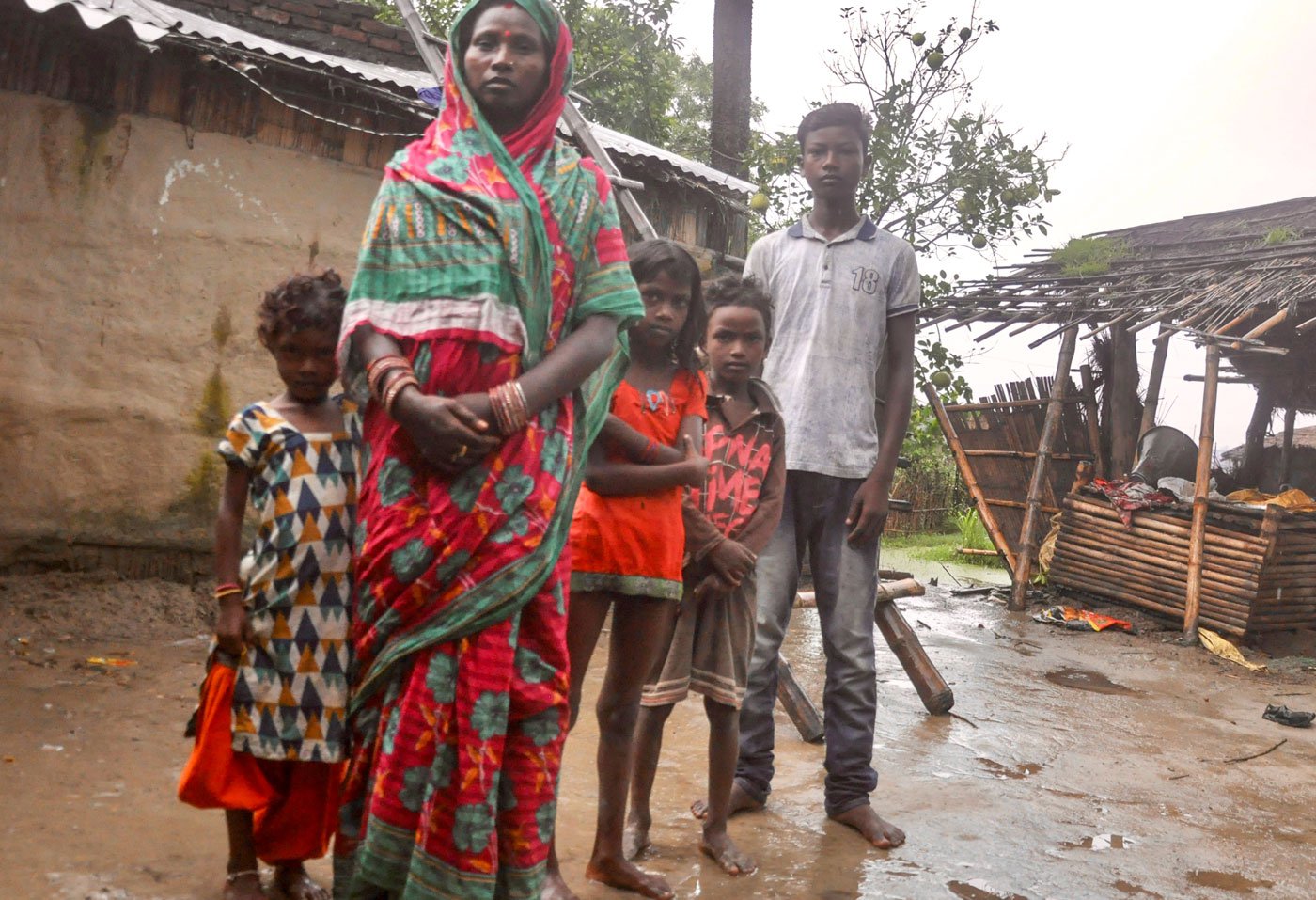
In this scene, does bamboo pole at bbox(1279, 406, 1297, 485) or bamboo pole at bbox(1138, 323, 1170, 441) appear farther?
bamboo pole at bbox(1279, 406, 1297, 485)

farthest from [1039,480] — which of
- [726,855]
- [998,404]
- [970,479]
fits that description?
[726,855]

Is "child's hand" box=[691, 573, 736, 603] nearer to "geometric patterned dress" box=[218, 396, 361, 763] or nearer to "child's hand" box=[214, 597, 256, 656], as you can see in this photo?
"geometric patterned dress" box=[218, 396, 361, 763]

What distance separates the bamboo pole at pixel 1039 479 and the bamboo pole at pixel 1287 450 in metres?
3.08

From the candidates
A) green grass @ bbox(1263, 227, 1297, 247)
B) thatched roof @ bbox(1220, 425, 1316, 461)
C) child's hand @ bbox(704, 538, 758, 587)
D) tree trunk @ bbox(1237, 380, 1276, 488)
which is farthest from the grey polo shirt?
thatched roof @ bbox(1220, 425, 1316, 461)

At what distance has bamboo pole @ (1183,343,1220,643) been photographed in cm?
824

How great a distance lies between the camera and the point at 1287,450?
38.6ft

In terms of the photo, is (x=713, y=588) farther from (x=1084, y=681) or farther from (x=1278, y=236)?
(x=1278, y=236)

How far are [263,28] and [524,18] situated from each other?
5473mm

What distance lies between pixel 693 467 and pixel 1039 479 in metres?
8.12

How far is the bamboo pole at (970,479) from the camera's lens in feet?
34.2

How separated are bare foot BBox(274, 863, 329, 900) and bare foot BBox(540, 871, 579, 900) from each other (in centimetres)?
47

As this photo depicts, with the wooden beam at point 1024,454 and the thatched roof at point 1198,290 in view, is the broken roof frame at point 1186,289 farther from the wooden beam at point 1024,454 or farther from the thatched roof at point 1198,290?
the wooden beam at point 1024,454

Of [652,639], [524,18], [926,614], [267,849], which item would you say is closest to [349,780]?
[267,849]

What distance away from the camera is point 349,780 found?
2.03 meters
